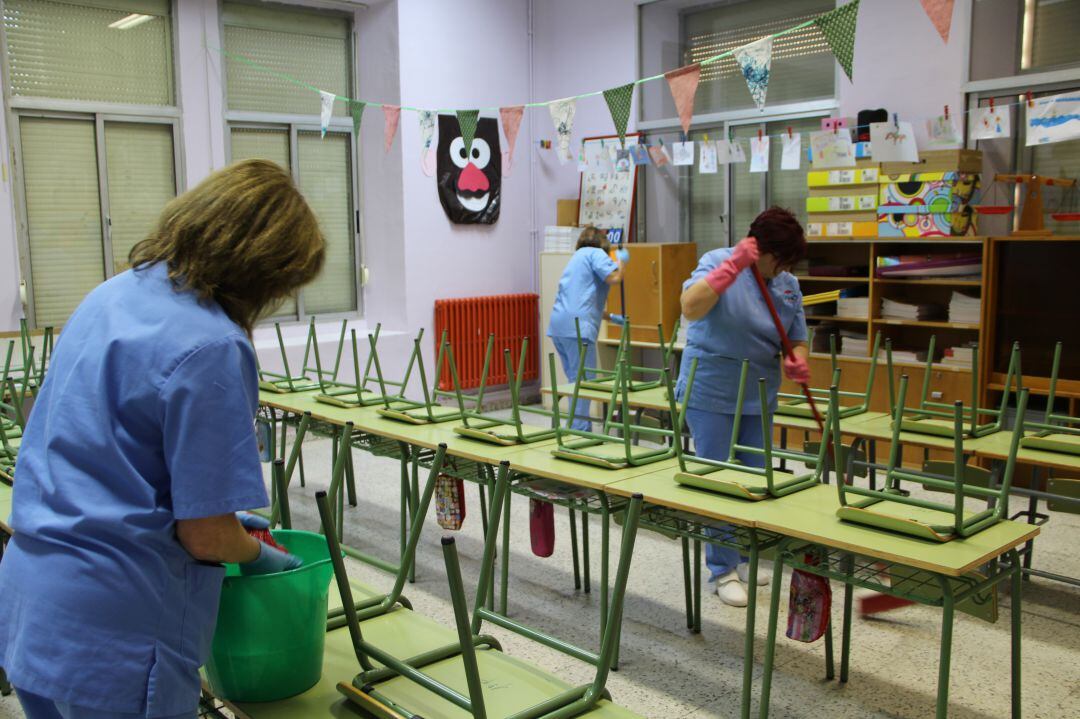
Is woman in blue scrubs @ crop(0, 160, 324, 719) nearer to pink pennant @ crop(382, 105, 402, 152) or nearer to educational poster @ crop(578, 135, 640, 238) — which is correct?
pink pennant @ crop(382, 105, 402, 152)

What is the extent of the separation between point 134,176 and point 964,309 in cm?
521

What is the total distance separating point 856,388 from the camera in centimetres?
576

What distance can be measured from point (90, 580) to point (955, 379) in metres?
5.07

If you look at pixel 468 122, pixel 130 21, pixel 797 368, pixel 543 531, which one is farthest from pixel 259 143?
pixel 543 531

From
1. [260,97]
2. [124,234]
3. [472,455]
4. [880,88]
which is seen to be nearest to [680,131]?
[880,88]

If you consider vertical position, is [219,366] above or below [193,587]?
above

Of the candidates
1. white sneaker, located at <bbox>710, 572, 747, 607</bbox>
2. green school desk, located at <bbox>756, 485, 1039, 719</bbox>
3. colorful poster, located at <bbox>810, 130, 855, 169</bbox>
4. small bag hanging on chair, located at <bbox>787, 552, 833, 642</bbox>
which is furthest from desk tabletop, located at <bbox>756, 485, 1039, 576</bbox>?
colorful poster, located at <bbox>810, 130, 855, 169</bbox>

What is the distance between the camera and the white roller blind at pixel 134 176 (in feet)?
20.2

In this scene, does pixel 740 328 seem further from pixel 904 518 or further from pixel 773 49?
pixel 773 49

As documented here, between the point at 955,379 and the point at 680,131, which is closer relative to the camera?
the point at 955,379

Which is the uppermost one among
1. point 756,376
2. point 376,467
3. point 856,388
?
point 756,376

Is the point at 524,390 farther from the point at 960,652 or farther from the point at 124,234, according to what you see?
the point at 960,652

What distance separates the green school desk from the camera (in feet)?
6.84

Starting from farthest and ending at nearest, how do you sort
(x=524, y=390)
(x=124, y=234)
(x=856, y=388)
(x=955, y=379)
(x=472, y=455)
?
(x=524, y=390) < (x=124, y=234) < (x=856, y=388) < (x=955, y=379) < (x=472, y=455)
